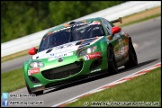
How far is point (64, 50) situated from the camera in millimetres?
10398

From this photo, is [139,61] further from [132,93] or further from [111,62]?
[132,93]

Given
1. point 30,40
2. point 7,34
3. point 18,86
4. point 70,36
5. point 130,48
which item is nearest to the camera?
point 70,36

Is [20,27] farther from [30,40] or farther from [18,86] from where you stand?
[18,86]

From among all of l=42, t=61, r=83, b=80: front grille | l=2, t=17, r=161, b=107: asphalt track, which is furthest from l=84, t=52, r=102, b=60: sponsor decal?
l=2, t=17, r=161, b=107: asphalt track

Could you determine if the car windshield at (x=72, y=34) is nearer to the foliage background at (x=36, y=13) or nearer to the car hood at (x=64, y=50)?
the car hood at (x=64, y=50)

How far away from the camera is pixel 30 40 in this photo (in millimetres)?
24781

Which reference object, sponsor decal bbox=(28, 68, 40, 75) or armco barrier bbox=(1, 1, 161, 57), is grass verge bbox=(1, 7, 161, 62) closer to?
armco barrier bbox=(1, 1, 161, 57)

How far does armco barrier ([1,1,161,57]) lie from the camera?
24.2 metres

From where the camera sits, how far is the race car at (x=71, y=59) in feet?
33.1

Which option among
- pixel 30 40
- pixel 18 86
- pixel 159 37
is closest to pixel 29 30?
pixel 30 40

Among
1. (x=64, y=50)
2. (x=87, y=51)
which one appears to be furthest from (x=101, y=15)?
(x=87, y=51)

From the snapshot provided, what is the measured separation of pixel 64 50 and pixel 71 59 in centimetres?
40

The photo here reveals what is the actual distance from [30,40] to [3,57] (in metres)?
2.04

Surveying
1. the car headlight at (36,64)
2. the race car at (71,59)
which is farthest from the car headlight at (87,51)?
the car headlight at (36,64)
